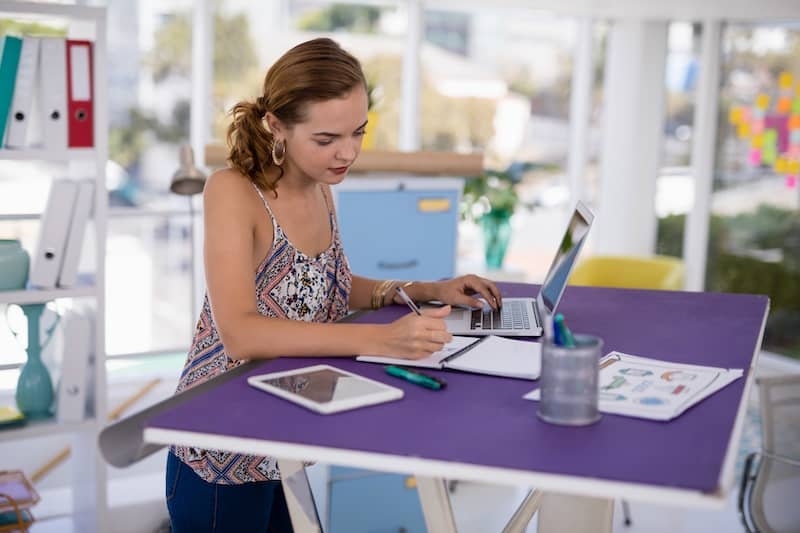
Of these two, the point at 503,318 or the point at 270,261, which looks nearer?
the point at 270,261

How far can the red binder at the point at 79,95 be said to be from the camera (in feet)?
9.89

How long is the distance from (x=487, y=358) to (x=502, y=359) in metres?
0.03

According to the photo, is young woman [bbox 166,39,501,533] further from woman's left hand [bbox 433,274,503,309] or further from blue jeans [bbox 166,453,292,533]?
woman's left hand [bbox 433,274,503,309]

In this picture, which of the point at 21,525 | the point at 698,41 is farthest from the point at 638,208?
the point at 21,525

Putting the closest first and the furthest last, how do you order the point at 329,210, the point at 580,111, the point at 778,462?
the point at 329,210
the point at 778,462
the point at 580,111

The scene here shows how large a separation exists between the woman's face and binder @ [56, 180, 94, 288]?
1521 mm

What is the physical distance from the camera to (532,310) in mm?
2006

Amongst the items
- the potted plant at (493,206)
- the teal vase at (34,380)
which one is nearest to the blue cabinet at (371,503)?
the teal vase at (34,380)

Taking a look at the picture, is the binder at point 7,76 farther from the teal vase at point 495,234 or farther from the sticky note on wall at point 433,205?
the teal vase at point 495,234

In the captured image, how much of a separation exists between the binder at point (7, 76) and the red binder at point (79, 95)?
6.3 inches

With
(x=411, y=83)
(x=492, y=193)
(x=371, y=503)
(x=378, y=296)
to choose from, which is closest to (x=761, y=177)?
(x=492, y=193)

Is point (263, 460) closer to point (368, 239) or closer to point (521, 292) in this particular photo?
point (521, 292)

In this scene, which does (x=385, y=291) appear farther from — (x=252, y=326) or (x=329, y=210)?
(x=252, y=326)

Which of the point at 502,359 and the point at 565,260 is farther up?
the point at 565,260
